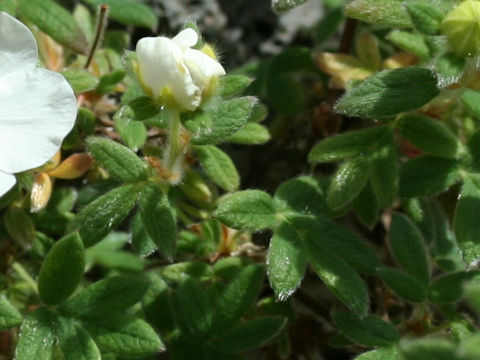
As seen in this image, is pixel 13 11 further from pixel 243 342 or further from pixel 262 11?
pixel 262 11

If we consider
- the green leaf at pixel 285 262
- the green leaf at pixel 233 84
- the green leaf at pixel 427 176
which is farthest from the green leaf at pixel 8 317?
the green leaf at pixel 427 176

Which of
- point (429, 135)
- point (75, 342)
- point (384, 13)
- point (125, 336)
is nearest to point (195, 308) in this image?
point (125, 336)

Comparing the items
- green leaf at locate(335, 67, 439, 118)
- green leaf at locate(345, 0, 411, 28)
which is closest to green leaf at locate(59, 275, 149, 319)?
green leaf at locate(335, 67, 439, 118)

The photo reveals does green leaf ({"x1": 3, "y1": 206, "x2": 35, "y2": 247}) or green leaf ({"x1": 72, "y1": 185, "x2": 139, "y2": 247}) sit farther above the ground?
green leaf ({"x1": 72, "y1": 185, "x2": 139, "y2": 247})

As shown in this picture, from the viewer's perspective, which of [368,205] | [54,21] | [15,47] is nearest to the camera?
[15,47]

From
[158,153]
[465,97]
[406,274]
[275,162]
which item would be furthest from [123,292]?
[275,162]

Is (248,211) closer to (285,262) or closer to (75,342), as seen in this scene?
(285,262)

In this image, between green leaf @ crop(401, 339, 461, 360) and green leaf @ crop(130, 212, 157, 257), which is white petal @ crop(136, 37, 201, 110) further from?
green leaf @ crop(401, 339, 461, 360)
